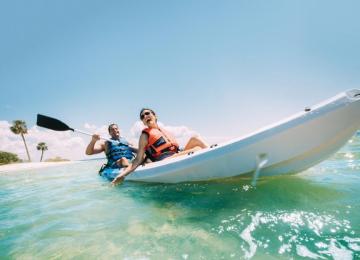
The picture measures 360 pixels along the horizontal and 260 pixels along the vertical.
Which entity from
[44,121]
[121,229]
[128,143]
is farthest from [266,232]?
[44,121]

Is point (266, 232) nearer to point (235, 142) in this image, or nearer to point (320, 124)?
point (235, 142)

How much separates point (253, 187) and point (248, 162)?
441mm

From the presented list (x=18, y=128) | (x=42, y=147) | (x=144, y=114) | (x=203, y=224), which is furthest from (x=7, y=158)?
(x=203, y=224)

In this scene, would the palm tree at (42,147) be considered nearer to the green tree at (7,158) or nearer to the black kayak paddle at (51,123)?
the green tree at (7,158)

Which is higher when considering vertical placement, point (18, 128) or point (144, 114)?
point (18, 128)

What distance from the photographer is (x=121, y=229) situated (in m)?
2.51

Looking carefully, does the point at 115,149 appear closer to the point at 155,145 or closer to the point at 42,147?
the point at 155,145

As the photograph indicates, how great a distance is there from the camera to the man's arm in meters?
5.71

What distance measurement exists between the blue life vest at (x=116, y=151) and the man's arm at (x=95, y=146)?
0.29 meters

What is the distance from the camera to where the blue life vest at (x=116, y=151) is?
18.5 feet

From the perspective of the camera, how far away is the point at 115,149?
5.64 m

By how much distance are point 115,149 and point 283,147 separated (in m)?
3.71

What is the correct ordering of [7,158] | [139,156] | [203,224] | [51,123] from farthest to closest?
[7,158] → [51,123] → [139,156] → [203,224]

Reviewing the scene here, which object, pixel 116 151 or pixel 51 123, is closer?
pixel 116 151
